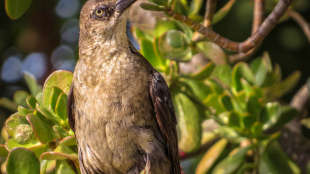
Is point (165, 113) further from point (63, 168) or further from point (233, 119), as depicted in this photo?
point (63, 168)

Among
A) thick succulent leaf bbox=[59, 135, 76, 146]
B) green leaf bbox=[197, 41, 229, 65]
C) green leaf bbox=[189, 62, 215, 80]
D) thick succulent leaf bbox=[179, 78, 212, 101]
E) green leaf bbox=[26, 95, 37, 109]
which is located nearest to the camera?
thick succulent leaf bbox=[59, 135, 76, 146]

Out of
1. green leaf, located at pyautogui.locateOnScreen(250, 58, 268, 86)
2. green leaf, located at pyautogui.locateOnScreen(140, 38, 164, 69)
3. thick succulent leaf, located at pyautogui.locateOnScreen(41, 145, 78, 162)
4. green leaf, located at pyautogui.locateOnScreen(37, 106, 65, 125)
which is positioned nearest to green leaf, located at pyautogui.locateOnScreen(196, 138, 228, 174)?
green leaf, located at pyautogui.locateOnScreen(250, 58, 268, 86)

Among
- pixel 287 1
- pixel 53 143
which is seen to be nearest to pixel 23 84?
pixel 53 143

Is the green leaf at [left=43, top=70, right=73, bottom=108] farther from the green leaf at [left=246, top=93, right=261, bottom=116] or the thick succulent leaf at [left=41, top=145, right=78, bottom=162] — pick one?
the green leaf at [left=246, top=93, right=261, bottom=116]

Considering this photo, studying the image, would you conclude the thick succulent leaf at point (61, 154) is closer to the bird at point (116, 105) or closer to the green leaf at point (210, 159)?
the bird at point (116, 105)

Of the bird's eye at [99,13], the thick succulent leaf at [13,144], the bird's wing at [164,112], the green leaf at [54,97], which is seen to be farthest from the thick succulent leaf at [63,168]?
the bird's eye at [99,13]

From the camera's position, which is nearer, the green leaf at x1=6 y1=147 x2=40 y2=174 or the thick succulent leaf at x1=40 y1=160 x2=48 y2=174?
the green leaf at x1=6 y1=147 x2=40 y2=174
